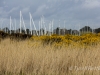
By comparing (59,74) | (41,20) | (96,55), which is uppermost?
(41,20)

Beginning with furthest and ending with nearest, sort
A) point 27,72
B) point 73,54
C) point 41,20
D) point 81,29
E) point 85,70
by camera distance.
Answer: point 81,29 → point 41,20 → point 73,54 → point 27,72 → point 85,70

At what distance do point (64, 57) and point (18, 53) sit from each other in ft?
5.75

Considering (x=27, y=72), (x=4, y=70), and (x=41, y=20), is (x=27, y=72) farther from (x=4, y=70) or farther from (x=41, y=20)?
(x=41, y=20)

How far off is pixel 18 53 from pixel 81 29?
2730 centimetres

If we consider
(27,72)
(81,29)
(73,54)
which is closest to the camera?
(27,72)

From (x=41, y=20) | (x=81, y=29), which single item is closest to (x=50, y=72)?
(x=41, y=20)

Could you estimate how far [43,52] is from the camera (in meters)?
8.79

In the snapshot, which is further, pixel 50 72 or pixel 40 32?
pixel 40 32

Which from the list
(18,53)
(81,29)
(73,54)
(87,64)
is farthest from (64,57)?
(81,29)

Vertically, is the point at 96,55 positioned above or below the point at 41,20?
below

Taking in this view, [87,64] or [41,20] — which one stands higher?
[41,20]

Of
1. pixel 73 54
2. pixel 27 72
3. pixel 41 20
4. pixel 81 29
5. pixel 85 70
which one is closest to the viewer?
pixel 85 70

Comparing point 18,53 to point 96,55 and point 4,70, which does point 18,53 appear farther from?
point 96,55

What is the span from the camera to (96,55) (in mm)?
8109
